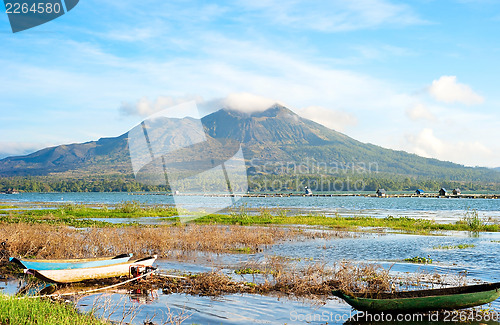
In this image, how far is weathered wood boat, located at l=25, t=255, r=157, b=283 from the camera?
581 inches

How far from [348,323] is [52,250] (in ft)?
47.0

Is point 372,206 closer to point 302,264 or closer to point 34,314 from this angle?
point 302,264

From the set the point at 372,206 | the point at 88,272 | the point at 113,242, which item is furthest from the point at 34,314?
the point at 372,206

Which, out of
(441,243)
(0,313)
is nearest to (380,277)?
(0,313)

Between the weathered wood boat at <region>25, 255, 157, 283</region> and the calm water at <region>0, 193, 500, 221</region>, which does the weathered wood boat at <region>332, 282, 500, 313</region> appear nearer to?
the weathered wood boat at <region>25, 255, 157, 283</region>

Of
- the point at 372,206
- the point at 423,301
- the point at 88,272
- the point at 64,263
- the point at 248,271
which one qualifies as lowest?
the point at 372,206

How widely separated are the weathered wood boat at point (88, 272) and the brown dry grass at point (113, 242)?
3.77 metres

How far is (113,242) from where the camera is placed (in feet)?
74.1

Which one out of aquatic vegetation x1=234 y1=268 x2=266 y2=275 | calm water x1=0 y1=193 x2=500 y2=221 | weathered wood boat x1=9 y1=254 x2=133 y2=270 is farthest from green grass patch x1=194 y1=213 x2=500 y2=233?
weathered wood boat x1=9 y1=254 x2=133 y2=270

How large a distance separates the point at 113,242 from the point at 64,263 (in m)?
6.92

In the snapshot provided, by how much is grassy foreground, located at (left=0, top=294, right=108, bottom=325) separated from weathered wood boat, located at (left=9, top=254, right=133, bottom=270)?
125 inches

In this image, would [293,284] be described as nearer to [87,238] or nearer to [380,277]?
[380,277]

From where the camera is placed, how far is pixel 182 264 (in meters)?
20.5

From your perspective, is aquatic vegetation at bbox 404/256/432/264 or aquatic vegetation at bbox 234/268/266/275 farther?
aquatic vegetation at bbox 404/256/432/264
